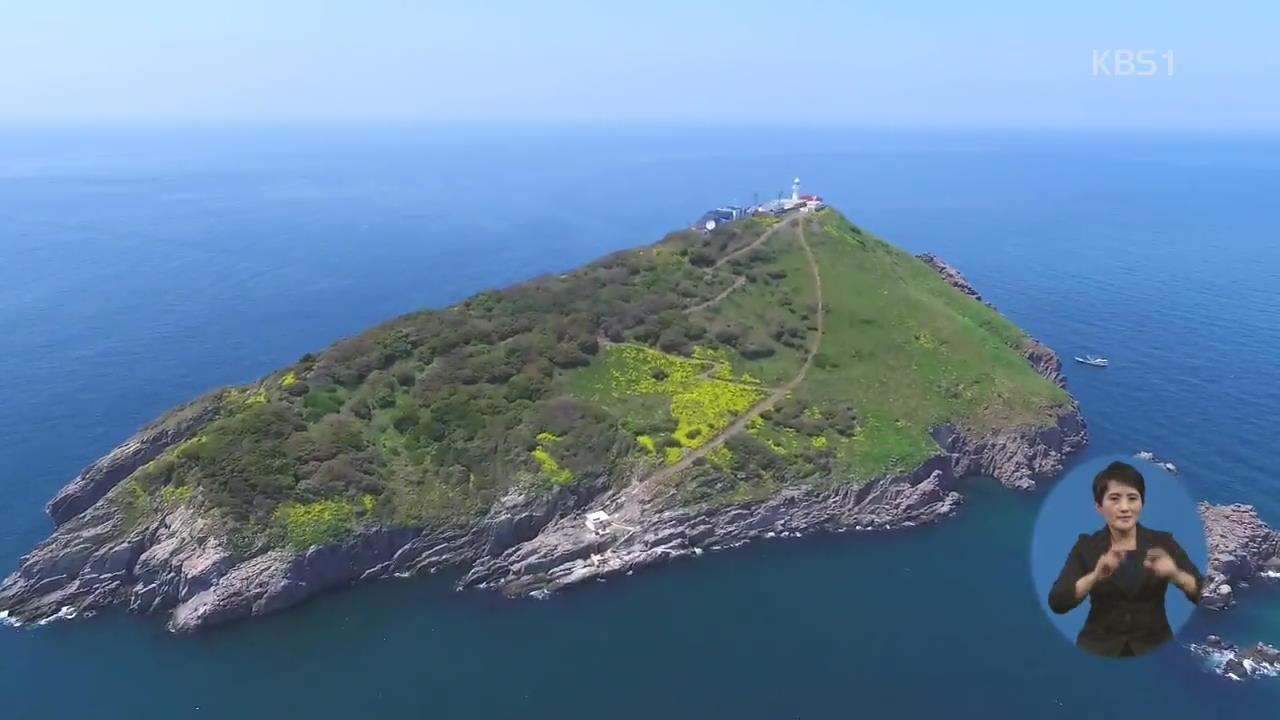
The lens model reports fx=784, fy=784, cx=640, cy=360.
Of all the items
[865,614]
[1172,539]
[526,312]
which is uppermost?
[1172,539]

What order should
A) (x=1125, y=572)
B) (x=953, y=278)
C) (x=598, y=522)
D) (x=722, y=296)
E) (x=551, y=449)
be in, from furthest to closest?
(x=953, y=278), (x=722, y=296), (x=551, y=449), (x=598, y=522), (x=1125, y=572)

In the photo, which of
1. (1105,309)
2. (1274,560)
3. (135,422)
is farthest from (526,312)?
Result: (1105,309)

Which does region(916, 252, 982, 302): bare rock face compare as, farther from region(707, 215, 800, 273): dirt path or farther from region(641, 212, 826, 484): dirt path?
region(641, 212, 826, 484): dirt path

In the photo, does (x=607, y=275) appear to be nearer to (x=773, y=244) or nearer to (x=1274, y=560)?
(x=773, y=244)

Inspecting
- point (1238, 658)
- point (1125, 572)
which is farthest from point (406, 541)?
point (1125, 572)

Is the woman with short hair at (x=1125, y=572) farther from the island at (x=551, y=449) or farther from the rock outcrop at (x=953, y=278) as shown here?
the rock outcrop at (x=953, y=278)

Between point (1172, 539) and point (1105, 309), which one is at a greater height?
point (1172, 539)

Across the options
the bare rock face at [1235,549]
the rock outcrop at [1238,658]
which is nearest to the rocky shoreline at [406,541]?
the bare rock face at [1235,549]

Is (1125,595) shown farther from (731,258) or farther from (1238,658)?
(731,258)

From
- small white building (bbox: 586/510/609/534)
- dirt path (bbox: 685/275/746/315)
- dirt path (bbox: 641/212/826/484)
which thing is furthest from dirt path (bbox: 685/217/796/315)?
small white building (bbox: 586/510/609/534)
